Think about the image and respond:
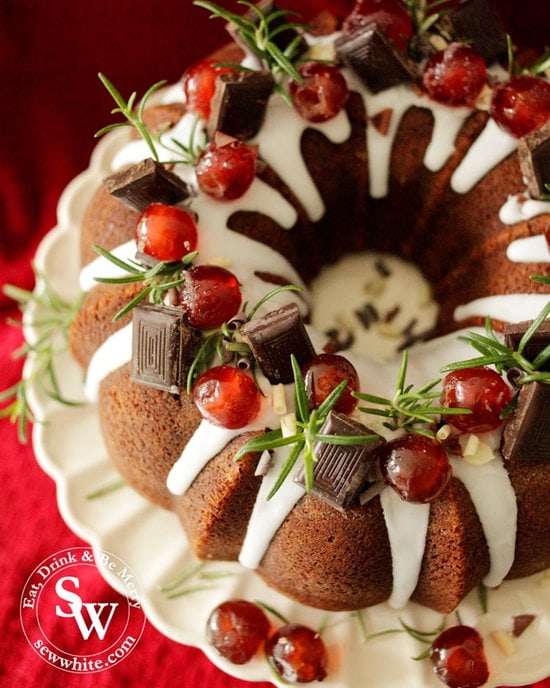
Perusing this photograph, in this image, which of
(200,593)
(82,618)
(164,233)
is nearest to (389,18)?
(164,233)

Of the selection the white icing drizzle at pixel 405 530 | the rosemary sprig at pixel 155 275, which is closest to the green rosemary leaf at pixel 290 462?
the white icing drizzle at pixel 405 530

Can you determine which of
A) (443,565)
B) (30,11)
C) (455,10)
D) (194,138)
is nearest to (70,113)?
(30,11)

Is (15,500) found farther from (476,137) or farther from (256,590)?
(476,137)

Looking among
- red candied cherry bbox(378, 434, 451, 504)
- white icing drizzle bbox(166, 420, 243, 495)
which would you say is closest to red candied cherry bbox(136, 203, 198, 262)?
white icing drizzle bbox(166, 420, 243, 495)

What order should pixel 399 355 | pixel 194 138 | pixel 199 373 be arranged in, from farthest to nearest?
pixel 399 355, pixel 194 138, pixel 199 373

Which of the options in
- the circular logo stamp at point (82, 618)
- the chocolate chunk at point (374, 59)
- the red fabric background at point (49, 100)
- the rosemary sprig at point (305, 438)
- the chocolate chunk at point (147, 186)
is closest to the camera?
the rosemary sprig at point (305, 438)

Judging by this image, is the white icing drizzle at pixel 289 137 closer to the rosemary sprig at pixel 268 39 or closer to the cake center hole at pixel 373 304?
the rosemary sprig at pixel 268 39
